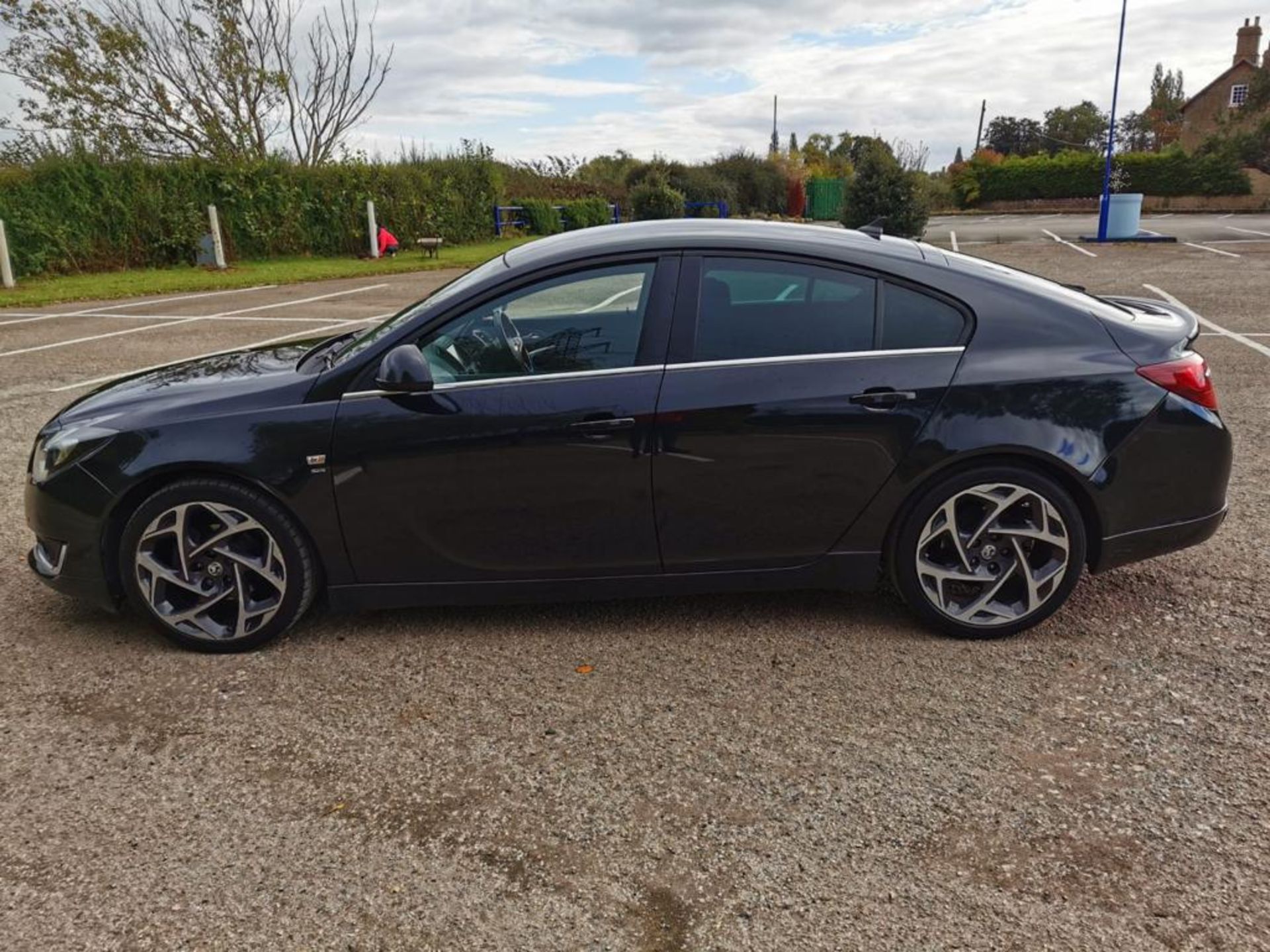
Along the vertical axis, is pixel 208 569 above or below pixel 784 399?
below

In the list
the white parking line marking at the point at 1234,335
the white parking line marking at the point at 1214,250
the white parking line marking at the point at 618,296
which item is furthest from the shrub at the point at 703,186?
the white parking line marking at the point at 618,296

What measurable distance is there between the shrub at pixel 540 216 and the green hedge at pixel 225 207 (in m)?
1.64

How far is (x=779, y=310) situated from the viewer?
3.53 m

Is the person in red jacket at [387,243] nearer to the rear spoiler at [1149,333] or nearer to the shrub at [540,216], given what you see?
the shrub at [540,216]

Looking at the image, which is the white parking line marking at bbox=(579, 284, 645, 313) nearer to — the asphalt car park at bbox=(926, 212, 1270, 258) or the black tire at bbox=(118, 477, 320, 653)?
the black tire at bbox=(118, 477, 320, 653)

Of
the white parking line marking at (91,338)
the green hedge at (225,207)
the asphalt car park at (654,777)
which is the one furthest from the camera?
the green hedge at (225,207)

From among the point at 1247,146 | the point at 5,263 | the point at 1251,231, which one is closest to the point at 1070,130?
the point at 1247,146

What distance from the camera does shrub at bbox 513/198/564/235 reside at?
3156cm

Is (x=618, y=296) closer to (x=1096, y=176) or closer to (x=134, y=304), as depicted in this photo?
(x=134, y=304)

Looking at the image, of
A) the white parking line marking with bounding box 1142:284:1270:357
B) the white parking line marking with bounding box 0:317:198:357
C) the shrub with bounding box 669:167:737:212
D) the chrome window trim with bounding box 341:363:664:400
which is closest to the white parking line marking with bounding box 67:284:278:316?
the white parking line marking with bounding box 0:317:198:357

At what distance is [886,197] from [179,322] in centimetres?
1614

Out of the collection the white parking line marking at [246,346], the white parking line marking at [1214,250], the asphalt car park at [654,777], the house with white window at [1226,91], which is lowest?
the asphalt car park at [654,777]

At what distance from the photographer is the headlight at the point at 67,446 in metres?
3.55

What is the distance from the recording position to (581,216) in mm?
32531
